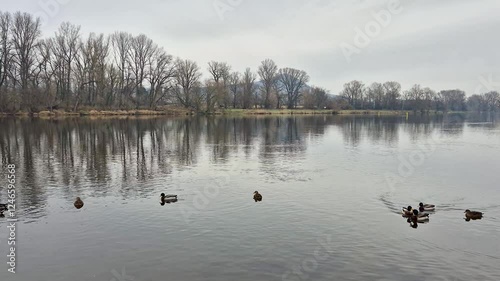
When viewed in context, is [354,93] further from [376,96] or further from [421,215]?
[421,215]

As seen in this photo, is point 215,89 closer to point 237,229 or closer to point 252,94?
point 252,94

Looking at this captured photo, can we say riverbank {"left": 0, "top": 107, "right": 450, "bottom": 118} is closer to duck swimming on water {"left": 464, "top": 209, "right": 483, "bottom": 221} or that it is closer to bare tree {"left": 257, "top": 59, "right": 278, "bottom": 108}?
bare tree {"left": 257, "top": 59, "right": 278, "bottom": 108}

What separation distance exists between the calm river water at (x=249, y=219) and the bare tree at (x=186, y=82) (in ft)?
282

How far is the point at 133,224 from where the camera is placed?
1473cm

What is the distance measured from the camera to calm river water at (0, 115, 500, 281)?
1101 cm

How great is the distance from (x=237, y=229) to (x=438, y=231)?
7536 millimetres

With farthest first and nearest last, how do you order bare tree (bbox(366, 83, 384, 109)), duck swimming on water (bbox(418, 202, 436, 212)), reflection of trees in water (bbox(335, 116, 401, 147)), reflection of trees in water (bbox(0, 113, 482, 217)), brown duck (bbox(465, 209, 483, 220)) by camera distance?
bare tree (bbox(366, 83, 384, 109)) → reflection of trees in water (bbox(335, 116, 401, 147)) → reflection of trees in water (bbox(0, 113, 482, 217)) → duck swimming on water (bbox(418, 202, 436, 212)) → brown duck (bbox(465, 209, 483, 220))

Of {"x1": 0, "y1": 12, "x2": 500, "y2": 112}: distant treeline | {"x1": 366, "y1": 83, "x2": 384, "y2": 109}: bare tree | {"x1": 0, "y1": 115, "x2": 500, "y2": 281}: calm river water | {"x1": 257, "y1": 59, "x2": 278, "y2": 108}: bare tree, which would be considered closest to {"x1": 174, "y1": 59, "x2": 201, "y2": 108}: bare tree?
{"x1": 0, "y1": 12, "x2": 500, "y2": 112}: distant treeline

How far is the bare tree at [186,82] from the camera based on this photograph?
116 metres

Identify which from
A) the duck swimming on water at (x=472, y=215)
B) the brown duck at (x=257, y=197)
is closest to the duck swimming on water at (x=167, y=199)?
the brown duck at (x=257, y=197)

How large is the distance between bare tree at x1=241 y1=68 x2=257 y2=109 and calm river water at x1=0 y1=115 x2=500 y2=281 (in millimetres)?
108293

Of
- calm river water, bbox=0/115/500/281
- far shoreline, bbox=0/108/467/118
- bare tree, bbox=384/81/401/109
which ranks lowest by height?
calm river water, bbox=0/115/500/281

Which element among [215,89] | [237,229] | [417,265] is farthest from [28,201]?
[215,89]

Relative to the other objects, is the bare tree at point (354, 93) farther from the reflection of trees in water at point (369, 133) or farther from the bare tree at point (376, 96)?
the reflection of trees in water at point (369, 133)
